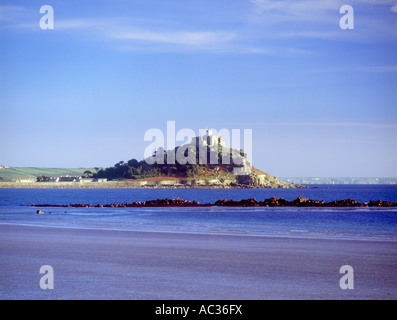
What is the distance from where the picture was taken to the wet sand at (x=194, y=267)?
11234mm

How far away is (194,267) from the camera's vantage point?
1476cm

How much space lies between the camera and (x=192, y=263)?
51.0ft

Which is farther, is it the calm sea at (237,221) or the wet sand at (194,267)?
the calm sea at (237,221)

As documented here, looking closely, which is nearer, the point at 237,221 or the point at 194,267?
the point at 194,267

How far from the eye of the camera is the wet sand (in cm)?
1123

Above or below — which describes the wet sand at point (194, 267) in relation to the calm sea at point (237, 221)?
above

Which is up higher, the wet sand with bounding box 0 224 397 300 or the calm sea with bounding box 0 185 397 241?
the wet sand with bounding box 0 224 397 300

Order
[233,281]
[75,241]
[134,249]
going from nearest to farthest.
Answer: [233,281], [134,249], [75,241]

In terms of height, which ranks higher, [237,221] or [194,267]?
[194,267]

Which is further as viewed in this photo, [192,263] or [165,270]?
[192,263]
